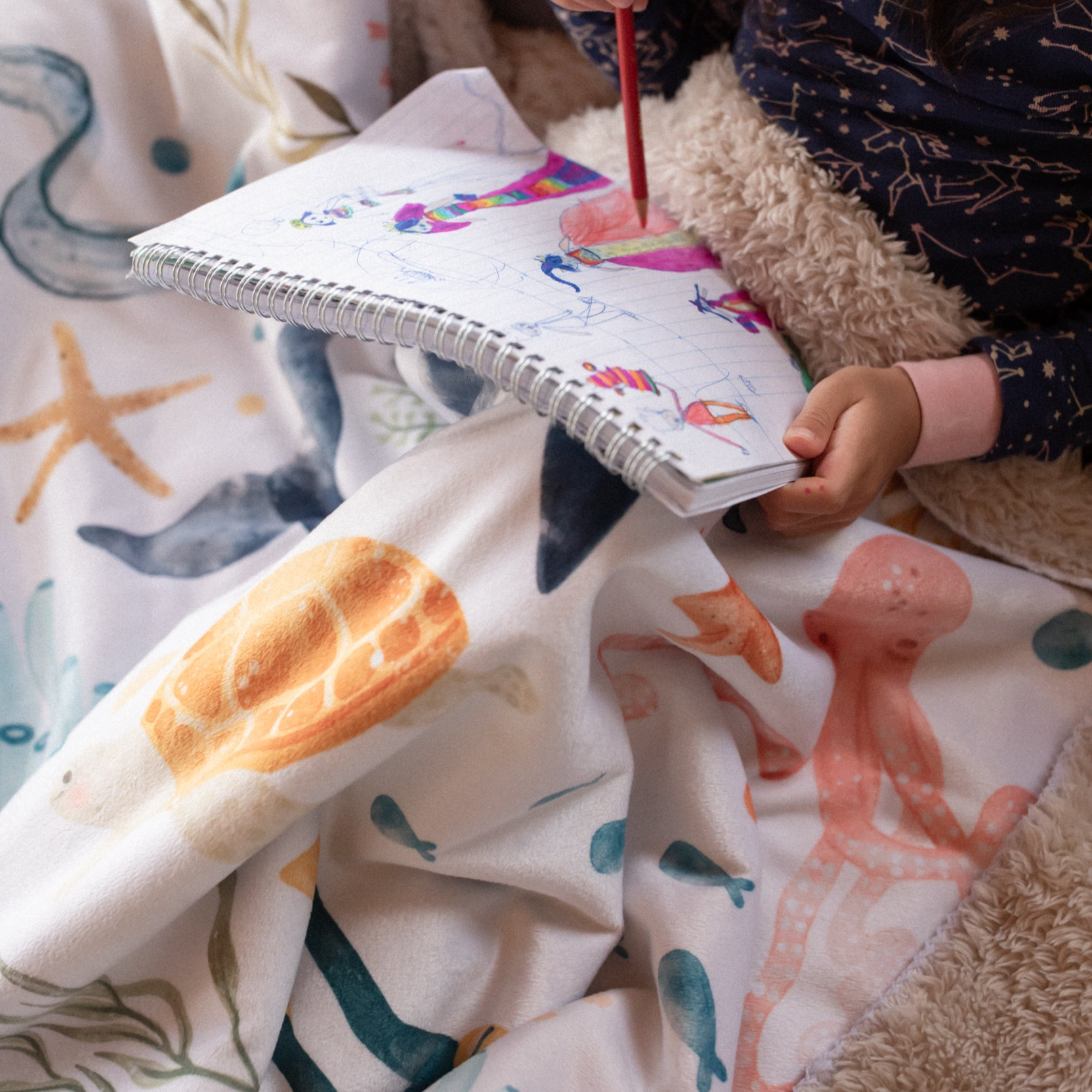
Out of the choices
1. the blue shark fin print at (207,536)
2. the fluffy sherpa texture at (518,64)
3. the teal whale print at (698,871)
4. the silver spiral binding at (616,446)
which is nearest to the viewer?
the silver spiral binding at (616,446)

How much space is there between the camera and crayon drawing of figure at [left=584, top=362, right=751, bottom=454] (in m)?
0.34

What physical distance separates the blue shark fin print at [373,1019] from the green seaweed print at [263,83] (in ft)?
1.62

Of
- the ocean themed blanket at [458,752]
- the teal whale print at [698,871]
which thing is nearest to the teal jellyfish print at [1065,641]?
the ocean themed blanket at [458,752]

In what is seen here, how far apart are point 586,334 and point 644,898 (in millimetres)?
274

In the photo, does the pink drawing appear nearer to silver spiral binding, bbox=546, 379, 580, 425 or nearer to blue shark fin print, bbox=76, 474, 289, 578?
silver spiral binding, bbox=546, 379, 580, 425

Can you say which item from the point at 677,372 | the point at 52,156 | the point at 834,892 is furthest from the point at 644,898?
the point at 52,156

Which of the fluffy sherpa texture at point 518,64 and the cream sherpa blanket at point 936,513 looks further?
the fluffy sherpa texture at point 518,64

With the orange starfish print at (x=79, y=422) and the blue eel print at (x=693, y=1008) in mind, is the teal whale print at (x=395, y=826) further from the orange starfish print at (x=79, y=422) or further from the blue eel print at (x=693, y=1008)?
the orange starfish print at (x=79, y=422)

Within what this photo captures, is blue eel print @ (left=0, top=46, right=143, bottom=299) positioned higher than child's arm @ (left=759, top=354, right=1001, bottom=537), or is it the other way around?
blue eel print @ (left=0, top=46, right=143, bottom=299)

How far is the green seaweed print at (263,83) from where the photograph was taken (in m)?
0.60

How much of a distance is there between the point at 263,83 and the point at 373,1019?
1.93ft

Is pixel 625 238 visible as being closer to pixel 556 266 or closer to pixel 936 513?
pixel 556 266

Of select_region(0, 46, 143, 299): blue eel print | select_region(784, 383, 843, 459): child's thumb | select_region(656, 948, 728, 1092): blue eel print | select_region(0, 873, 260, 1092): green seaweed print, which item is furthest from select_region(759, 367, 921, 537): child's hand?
select_region(0, 46, 143, 299): blue eel print

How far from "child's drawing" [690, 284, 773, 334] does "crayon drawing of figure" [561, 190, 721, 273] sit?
0.08 ft
